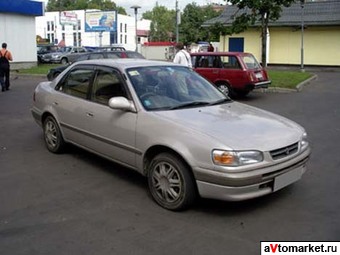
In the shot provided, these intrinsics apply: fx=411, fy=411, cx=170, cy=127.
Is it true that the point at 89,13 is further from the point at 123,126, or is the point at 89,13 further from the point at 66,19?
the point at 123,126

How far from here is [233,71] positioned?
13719 mm

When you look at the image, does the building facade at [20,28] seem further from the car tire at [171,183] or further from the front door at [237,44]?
the car tire at [171,183]

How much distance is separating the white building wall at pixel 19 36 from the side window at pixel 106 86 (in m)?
22.1

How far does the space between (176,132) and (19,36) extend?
24709mm

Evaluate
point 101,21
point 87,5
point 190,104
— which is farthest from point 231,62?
point 87,5

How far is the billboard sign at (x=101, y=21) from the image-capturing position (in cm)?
4967

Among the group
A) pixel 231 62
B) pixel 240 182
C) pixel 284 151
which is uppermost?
pixel 231 62

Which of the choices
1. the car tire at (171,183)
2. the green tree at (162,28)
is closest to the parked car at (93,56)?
the car tire at (171,183)

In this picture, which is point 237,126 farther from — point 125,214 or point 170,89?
point 125,214

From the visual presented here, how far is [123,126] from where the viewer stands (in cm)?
506

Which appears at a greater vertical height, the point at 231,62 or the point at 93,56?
the point at 93,56

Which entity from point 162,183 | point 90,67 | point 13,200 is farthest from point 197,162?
point 90,67

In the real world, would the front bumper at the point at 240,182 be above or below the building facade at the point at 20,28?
below

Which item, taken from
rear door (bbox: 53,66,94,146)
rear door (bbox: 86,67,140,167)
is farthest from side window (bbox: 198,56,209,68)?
rear door (bbox: 86,67,140,167)
